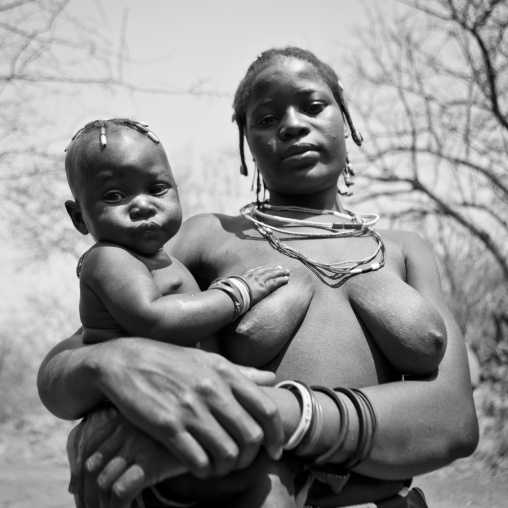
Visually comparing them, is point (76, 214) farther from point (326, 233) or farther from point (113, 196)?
point (326, 233)

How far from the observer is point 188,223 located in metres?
2.34

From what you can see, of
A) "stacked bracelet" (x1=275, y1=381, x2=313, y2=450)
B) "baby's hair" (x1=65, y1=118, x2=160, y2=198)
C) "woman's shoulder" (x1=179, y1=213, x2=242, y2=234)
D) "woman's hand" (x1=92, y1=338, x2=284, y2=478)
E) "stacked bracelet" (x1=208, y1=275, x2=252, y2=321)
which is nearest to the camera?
"woman's hand" (x1=92, y1=338, x2=284, y2=478)

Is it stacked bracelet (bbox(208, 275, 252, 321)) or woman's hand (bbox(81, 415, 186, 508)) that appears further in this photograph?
stacked bracelet (bbox(208, 275, 252, 321))

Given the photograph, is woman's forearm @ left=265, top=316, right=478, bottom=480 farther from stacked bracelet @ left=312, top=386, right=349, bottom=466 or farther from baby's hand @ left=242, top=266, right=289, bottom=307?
baby's hand @ left=242, top=266, right=289, bottom=307

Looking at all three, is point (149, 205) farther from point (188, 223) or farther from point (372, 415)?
point (372, 415)

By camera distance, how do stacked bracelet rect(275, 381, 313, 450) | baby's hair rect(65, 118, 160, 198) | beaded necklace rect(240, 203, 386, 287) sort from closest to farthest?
stacked bracelet rect(275, 381, 313, 450)
baby's hair rect(65, 118, 160, 198)
beaded necklace rect(240, 203, 386, 287)

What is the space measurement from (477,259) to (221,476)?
7.93 meters

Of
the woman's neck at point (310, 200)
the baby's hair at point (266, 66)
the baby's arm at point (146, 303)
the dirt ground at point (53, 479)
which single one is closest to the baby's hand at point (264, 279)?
the baby's arm at point (146, 303)

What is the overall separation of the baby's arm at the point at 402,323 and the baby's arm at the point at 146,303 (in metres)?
0.43

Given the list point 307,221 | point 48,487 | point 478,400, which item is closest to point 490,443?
point 478,400

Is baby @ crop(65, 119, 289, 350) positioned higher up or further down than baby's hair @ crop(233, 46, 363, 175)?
further down

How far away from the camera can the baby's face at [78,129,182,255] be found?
6.09 ft

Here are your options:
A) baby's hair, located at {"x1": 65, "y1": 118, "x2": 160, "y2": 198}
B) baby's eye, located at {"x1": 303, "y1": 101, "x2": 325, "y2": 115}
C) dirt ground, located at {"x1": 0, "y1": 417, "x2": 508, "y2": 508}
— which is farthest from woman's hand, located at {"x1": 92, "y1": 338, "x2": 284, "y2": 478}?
dirt ground, located at {"x1": 0, "y1": 417, "x2": 508, "y2": 508}

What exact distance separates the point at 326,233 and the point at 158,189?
598 millimetres
